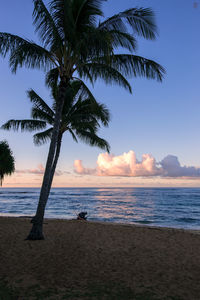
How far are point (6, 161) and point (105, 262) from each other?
829 inches

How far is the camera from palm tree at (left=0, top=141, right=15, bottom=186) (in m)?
23.9

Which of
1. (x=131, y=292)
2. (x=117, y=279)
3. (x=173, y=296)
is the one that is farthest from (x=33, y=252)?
(x=173, y=296)

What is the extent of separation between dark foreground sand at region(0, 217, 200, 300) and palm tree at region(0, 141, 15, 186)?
16.1m

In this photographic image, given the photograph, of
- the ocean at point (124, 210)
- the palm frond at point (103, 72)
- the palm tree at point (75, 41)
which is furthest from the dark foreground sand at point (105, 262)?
the ocean at point (124, 210)

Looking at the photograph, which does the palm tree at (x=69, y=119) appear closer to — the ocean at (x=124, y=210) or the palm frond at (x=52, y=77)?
the palm frond at (x=52, y=77)

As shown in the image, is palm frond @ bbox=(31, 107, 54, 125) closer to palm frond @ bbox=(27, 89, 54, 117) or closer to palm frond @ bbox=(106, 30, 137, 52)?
palm frond @ bbox=(27, 89, 54, 117)

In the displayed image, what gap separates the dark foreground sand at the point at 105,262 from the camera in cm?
436

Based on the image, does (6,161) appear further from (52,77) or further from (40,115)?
(52,77)

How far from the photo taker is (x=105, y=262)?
228 inches

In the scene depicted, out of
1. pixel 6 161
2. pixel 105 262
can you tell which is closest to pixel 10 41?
pixel 105 262

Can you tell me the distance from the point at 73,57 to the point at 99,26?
134 centimetres

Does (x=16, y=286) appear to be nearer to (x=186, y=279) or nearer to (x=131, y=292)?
(x=131, y=292)

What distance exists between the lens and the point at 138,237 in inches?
351

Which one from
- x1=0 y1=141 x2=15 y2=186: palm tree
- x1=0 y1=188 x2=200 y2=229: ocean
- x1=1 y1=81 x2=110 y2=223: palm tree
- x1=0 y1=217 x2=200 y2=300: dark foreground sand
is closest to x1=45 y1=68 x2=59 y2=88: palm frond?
x1=1 y1=81 x2=110 y2=223: palm tree
